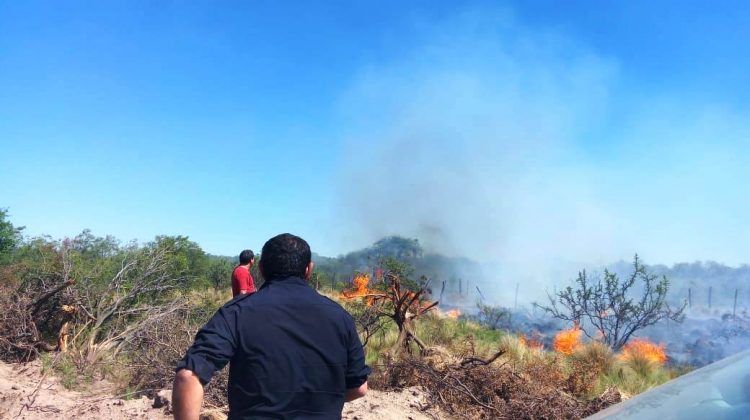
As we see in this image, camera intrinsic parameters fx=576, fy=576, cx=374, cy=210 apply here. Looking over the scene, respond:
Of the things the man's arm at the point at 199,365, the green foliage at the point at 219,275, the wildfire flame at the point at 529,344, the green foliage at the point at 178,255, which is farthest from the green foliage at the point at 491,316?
the man's arm at the point at 199,365

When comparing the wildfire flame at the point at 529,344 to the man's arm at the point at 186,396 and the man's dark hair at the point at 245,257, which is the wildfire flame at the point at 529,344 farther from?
the man's arm at the point at 186,396

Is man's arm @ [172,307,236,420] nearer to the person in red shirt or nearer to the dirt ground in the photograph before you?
the dirt ground

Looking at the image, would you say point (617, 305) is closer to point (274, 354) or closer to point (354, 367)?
point (354, 367)

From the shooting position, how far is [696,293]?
73750 millimetres

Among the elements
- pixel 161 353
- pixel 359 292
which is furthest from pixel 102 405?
pixel 359 292

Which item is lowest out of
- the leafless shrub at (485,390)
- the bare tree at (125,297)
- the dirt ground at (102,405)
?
the dirt ground at (102,405)

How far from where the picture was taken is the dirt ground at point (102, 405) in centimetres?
612

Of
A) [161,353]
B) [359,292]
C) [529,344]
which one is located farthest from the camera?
[529,344]

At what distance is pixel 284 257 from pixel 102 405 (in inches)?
193

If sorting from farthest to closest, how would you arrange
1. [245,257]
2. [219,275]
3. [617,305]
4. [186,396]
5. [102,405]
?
[219,275] → [617,305] → [245,257] → [102,405] → [186,396]

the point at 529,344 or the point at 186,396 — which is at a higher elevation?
the point at 186,396

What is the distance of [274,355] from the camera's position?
2.44 m

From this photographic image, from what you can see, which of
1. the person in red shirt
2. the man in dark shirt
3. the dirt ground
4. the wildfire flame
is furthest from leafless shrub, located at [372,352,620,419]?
the wildfire flame

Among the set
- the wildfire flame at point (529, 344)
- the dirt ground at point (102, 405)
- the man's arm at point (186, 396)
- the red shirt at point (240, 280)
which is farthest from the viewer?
the wildfire flame at point (529, 344)
